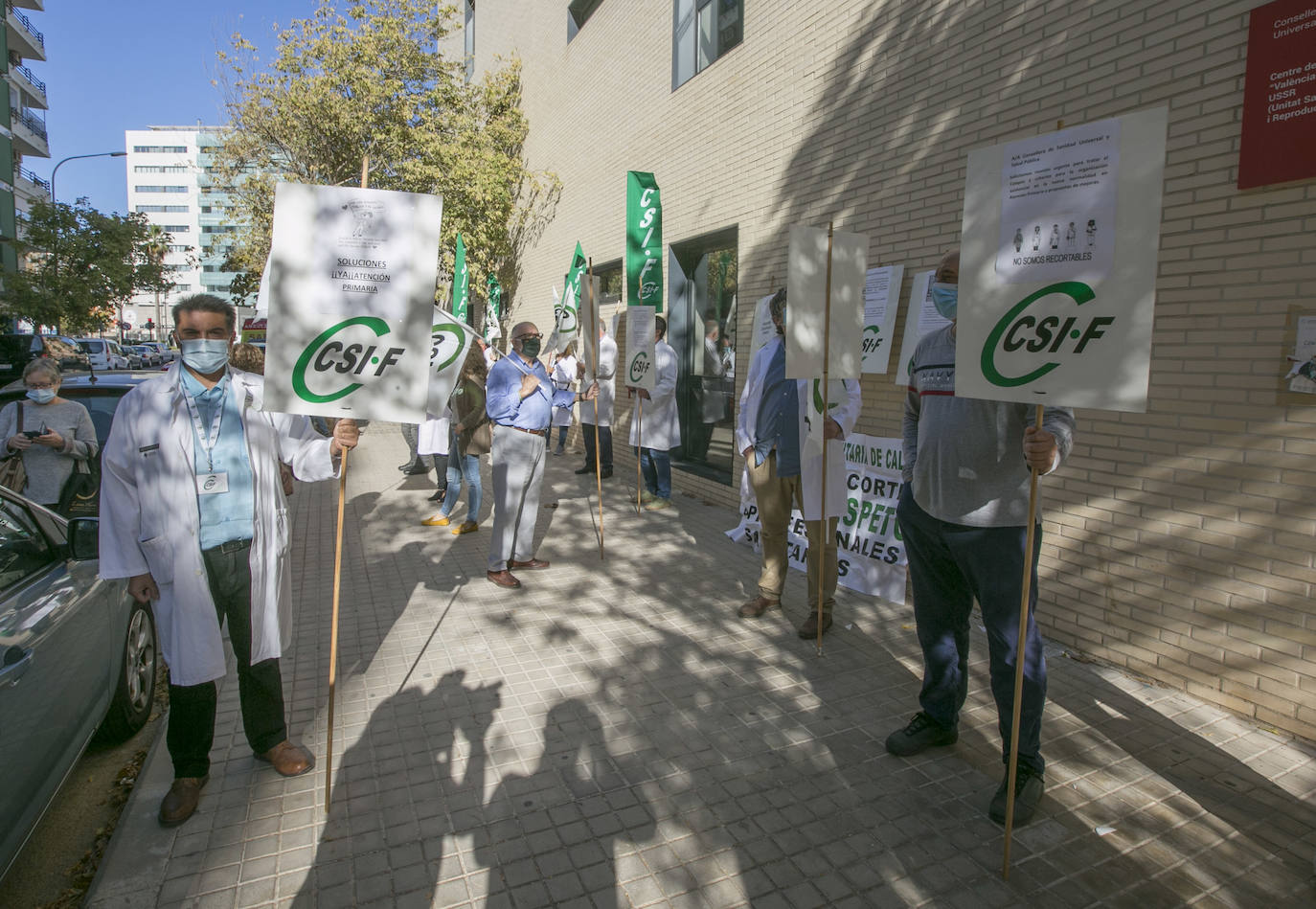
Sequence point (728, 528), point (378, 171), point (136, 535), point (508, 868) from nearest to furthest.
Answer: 1. point (508, 868)
2. point (136, 535)
3. point (728, 528)
4. point (378, 171)

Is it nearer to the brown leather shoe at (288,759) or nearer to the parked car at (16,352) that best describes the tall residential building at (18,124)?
the parked car at (16,352)

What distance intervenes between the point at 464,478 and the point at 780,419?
425 cm

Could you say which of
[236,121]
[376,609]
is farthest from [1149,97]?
[236,121]

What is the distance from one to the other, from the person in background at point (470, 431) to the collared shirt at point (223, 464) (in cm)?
424

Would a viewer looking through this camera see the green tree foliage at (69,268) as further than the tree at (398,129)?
Yes

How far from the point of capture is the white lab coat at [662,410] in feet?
29.3

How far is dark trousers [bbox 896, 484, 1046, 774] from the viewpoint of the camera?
3.08m

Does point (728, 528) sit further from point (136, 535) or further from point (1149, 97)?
point (136, 535)

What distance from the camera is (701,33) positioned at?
931 centimetres

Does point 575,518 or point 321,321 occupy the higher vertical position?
point 321,321

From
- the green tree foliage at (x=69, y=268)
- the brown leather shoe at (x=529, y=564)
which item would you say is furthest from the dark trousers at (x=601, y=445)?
the green tree foliage at (x=69, y=268)

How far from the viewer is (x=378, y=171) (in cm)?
1783

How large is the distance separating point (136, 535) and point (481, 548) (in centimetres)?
434

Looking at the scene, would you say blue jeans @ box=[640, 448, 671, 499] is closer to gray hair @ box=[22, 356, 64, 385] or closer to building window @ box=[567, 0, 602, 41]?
gray hair @ box=[22, 356, 64, 385]
